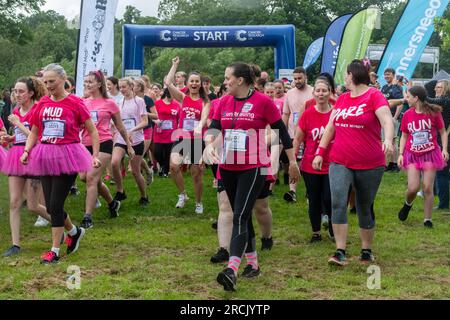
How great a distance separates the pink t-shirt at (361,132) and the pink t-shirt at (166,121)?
5867 mm

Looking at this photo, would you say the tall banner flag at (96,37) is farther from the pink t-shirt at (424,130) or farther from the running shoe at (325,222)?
the pink t-shirt at (424,130)

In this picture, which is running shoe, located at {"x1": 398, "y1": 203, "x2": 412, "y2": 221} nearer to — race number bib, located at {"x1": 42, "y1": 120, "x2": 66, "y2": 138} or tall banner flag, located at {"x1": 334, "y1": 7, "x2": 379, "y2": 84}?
race number bib, located at {"x1": 42, "y1": 120, "x2": 66, "y2": 138}

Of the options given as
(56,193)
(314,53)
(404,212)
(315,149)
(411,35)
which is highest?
(314,53)

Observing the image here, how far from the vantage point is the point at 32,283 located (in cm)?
575

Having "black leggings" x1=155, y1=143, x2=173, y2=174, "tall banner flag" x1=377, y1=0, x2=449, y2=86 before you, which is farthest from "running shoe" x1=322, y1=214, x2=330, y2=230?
"tall banner flag" x1=377, y1=0, x2=449, y2=86

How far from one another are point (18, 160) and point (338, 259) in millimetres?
3624

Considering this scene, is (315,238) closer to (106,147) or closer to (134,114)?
(106,147)

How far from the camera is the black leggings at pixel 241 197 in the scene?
5531 mm

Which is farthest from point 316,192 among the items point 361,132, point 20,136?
point 20,136

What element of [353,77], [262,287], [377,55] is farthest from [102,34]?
[377,55]

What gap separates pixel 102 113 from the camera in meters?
8.67

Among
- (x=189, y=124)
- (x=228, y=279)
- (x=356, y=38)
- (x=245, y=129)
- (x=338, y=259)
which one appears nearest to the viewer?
(x=228, y=279)

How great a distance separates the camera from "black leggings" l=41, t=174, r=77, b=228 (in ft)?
21.3

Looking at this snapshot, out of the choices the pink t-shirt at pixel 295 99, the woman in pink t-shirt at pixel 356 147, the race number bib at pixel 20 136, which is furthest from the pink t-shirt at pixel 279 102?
the race number bib at pixel 20 136
